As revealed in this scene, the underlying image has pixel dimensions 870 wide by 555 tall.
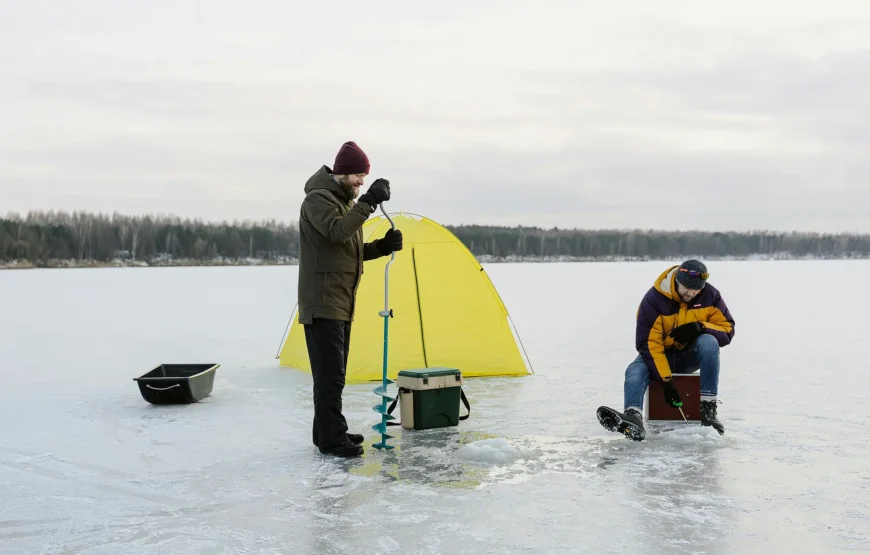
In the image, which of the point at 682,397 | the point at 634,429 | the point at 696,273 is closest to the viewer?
the point at 634,429

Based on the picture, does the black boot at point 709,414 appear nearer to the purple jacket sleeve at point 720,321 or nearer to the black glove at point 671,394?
the black glove at point 671,394

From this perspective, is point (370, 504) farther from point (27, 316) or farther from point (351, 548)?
point (27, 316)

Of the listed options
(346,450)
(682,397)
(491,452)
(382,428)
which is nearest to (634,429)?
(682,397)

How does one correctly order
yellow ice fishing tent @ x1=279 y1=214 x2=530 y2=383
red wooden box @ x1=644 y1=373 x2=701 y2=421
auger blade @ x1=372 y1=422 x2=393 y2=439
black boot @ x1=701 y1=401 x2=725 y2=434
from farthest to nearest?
yellow ice fishing tent @ x1=279 y1=214 x2=530 y2=383 → red wooden box @ x1=644 y1=373 x2=701 y2=421 → black boot @ x1=701 y1=401 x2=725 y2=434 → auger blade @ x1=372 y1=422 x2=393 y2=439

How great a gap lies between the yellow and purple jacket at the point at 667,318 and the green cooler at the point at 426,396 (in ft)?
4.22

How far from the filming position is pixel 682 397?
5.64 meters

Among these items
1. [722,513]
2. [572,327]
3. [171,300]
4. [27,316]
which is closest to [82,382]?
[722,513]

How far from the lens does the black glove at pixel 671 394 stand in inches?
211

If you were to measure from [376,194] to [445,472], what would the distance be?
156 centimetres

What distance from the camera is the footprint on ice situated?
4.72m

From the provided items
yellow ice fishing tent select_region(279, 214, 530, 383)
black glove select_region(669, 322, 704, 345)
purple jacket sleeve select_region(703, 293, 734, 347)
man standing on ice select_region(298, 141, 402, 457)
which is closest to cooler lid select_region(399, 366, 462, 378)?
man standing on ice select_region(298, 141, 402, 457)

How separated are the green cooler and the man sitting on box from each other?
1176mm

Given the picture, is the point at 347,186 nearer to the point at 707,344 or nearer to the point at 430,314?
the point at 707,344

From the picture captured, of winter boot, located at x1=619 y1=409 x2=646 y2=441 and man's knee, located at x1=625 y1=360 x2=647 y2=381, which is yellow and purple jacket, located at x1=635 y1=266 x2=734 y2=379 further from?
winter boot, located at x1=619 y1=409 x2=646 y2=441
